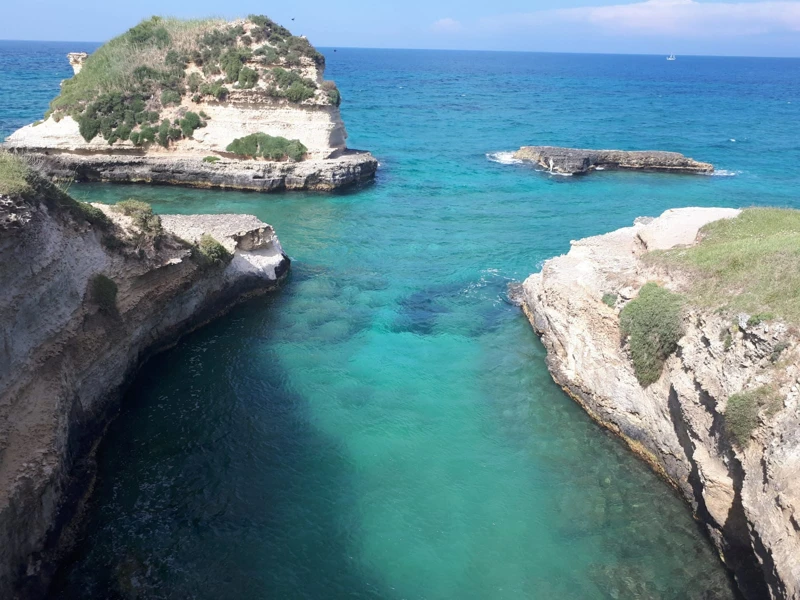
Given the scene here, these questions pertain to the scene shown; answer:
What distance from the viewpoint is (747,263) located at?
54.9 ft

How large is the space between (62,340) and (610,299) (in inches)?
658

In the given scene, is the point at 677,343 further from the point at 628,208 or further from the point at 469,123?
the point at 469,123

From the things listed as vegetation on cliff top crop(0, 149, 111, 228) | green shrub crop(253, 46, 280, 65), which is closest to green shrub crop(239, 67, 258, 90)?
green shrub crop(253, 46, 280, 65)

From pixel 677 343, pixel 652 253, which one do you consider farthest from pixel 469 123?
pixel 677 343

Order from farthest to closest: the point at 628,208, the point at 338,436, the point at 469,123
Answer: the point at 469,123 < the point at 628,208 < the point at 338,436

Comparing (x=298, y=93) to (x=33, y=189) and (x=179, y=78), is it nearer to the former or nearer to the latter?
(x=179, y=78)

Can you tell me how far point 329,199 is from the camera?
1695 inches

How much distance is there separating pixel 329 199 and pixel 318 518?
3081cm

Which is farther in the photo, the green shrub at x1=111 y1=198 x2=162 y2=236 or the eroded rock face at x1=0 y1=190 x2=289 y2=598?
the green shrub at x1=111 y1=198 x2=162 y2=236

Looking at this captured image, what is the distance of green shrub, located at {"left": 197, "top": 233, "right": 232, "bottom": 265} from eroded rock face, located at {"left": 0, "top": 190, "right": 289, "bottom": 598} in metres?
0.36

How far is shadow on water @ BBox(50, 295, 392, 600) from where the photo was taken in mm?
13438

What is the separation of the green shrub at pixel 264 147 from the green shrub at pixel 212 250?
22.0 m

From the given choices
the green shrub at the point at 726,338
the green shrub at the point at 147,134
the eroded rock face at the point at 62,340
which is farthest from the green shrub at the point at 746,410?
the green shrub at the point at 147,134

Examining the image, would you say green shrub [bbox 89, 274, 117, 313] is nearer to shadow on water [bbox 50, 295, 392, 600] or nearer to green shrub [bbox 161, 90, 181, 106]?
shadow on water [bbox 50, 295, 392, 600]
